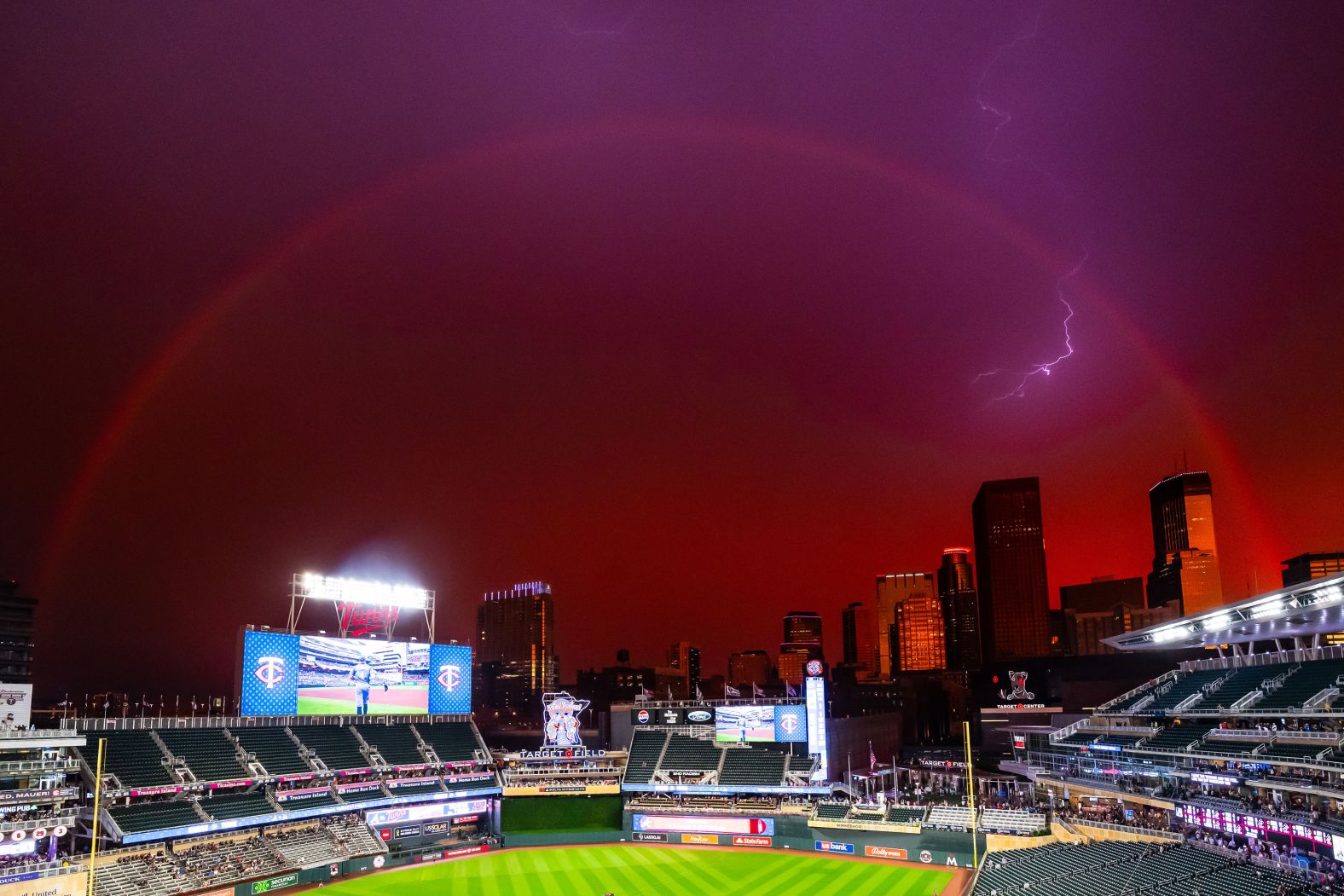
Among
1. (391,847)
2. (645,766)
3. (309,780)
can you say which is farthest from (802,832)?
(309,780)

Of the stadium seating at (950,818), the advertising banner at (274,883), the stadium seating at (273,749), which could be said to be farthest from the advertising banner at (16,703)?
the stadium seating at (950,818)

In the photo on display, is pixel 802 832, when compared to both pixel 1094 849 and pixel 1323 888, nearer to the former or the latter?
pixel 1094 849

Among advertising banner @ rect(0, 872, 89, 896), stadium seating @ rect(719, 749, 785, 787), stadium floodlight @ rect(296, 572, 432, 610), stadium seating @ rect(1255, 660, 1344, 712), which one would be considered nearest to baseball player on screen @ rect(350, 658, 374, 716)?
stadium floodlight @ rect(296, 572, 432, 610)

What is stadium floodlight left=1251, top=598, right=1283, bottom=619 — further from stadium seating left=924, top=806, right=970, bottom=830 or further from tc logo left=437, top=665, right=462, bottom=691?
tc logo left=437, top=665, right=462, bottom=691

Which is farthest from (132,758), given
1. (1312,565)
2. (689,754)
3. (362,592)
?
(1312,565)

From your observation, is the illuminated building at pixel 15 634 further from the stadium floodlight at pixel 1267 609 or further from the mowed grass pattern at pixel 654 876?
the stadium floodlight at pixel 1267 609

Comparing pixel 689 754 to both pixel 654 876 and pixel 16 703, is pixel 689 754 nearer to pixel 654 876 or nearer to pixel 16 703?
pixel 654 876
